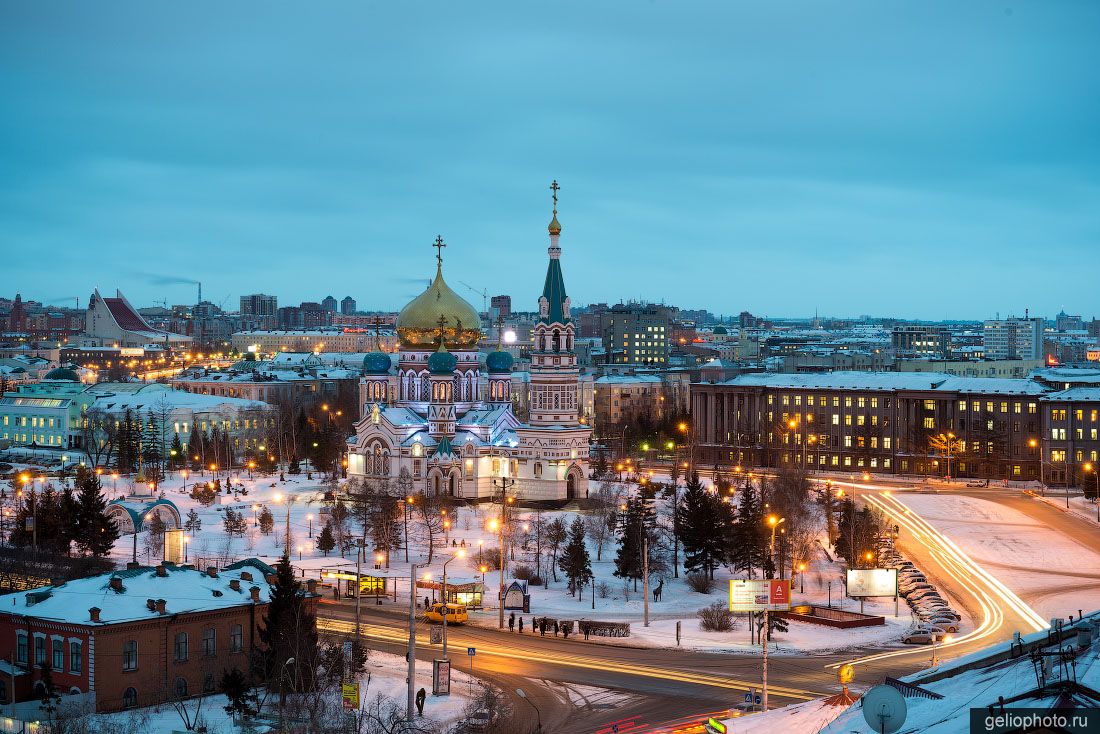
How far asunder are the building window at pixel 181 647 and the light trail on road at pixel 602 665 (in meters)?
6.77

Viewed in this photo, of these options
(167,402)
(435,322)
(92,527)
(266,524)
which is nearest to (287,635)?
(92,527)

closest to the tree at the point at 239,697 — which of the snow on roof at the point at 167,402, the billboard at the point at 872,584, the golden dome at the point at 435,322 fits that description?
the billboard at the point at 872,584

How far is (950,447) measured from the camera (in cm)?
9494

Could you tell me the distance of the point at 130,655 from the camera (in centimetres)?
4038

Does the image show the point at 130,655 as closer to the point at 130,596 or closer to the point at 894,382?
the point at 130,596

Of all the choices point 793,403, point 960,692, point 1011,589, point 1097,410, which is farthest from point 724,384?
point 960,692

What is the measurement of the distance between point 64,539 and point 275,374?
90.6 meters

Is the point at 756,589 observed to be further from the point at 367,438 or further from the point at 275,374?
the point at 275,374

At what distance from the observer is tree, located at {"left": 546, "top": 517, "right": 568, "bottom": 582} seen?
205 ft

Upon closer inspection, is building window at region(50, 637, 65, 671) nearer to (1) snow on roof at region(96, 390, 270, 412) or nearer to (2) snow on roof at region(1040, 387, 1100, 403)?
(2) snow on roof at region(1040, 387, 1100, 403)

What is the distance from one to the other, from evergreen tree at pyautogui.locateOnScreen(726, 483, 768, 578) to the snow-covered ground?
9.93 meters

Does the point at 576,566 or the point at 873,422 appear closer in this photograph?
the point at 576,566

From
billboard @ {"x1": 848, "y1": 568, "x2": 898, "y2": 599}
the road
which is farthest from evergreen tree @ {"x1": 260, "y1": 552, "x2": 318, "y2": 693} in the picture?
billboard @ {"x1": 848, "y1": 568, "x2": 898, "y2": 599}

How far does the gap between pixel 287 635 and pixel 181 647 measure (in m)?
3.39
